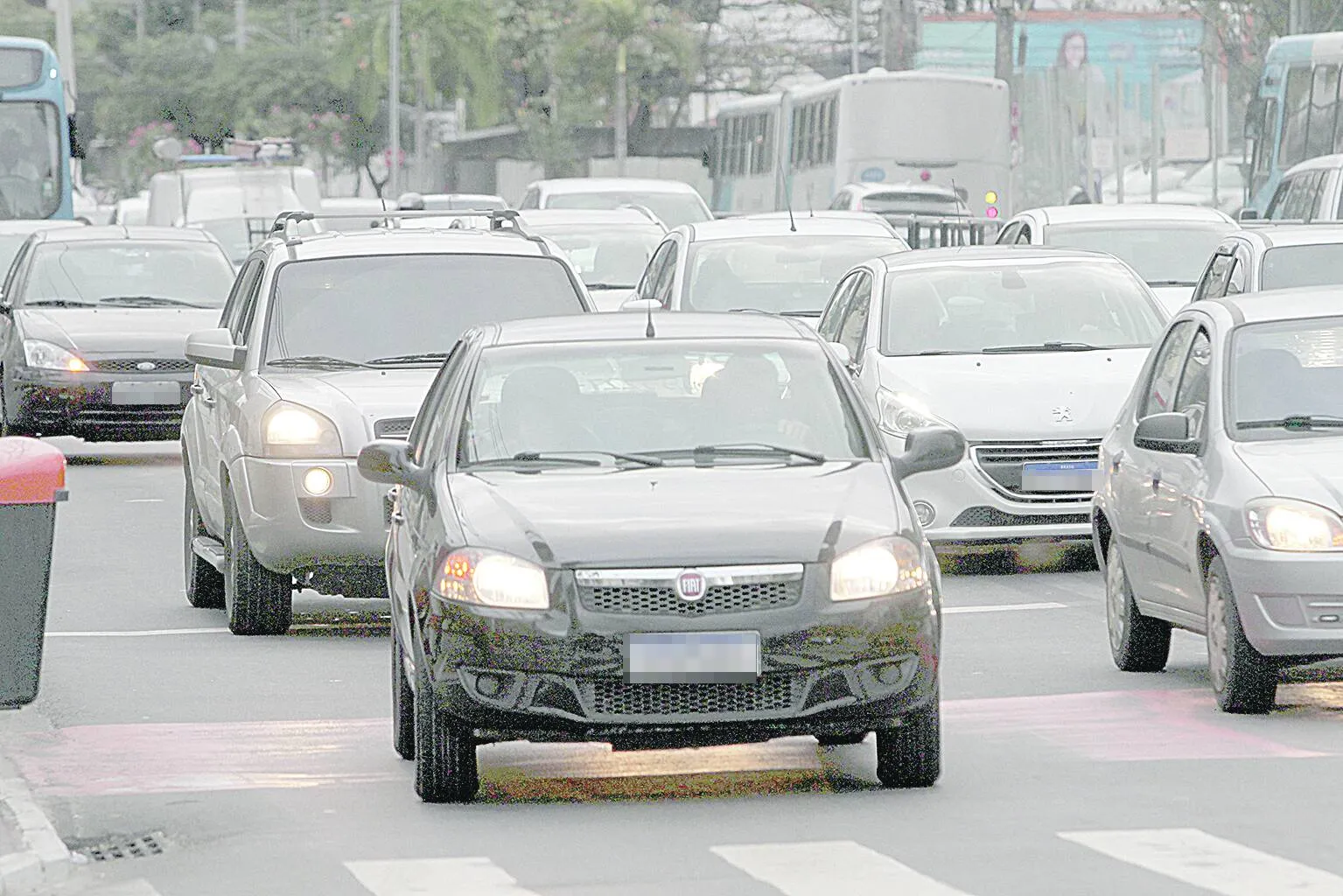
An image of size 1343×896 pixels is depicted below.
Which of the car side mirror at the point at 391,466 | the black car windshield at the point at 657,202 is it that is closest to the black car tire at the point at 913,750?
the car side mirror at the point at 391,466

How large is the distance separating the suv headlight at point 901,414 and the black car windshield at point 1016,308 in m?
0.57

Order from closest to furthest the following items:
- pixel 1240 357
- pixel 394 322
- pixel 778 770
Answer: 1. pixel 778 770
2. pixel 1240 357
3. pixel 394 322

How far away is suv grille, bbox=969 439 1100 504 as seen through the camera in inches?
602

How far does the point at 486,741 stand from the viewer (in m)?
8.75

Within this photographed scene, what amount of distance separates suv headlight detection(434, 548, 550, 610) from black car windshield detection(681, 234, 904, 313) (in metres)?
11.3

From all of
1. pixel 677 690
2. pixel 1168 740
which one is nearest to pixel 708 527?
pixel 677 690

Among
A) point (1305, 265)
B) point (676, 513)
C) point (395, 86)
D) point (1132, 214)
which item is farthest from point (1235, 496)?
point (395, 86)

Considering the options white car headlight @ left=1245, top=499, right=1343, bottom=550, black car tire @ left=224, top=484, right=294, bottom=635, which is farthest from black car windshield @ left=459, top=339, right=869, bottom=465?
black car tire @ left=224, top=484, right=294, bottom=635

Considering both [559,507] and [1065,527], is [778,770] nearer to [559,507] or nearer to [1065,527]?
[559,507]

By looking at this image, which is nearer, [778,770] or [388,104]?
[778,770]

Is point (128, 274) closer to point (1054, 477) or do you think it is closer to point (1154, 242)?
point (1154, 242)

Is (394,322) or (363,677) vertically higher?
(394,322)

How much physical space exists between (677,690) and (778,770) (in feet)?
3.71

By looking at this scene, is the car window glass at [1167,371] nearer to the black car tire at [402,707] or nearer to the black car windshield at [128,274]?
the black car tire at [402,707]
